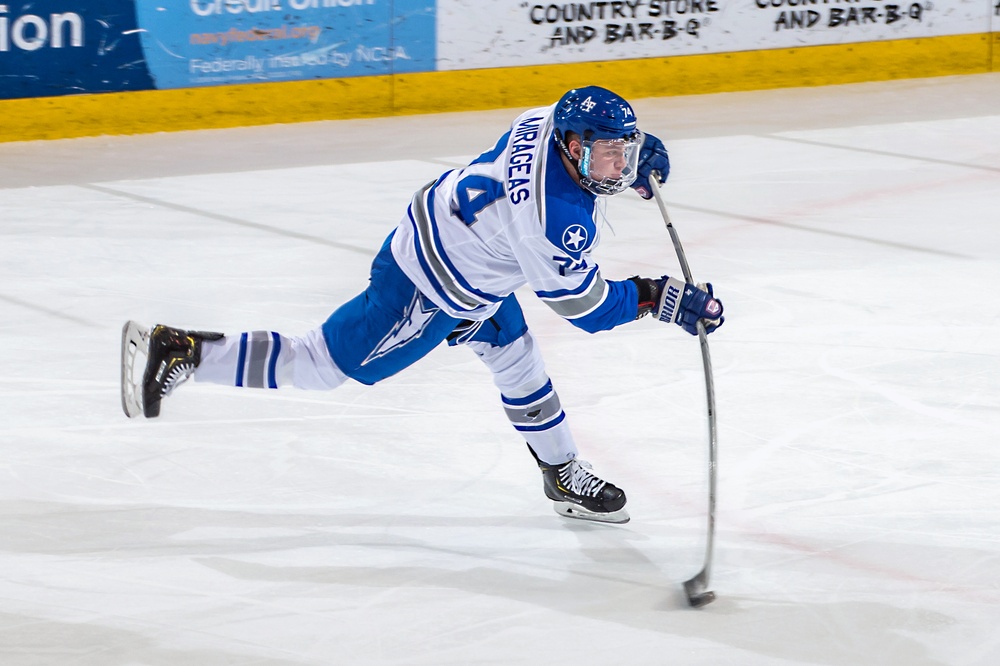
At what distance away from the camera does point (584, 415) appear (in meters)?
4.53

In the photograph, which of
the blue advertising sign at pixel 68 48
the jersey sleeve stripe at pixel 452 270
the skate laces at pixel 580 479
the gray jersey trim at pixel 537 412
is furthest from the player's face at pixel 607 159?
the blue advertising sign at pixel 68 48

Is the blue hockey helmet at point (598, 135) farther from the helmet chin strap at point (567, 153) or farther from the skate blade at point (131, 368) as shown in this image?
the skate blade at point (131, 368)

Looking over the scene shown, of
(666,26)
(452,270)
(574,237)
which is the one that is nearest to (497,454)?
(452,270)

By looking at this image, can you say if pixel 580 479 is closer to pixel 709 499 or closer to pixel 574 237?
pixel 709 499

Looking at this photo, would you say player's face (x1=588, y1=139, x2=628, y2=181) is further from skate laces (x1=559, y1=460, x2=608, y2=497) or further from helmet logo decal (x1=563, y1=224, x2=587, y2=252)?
skate laces (x1=559, y1=460, x2=608, y2=497)

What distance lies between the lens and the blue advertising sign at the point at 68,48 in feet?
26.2

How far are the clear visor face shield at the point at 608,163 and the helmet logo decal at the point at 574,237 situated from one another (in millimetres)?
126

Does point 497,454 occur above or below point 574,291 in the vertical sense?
below

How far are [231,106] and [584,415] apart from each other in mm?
4738

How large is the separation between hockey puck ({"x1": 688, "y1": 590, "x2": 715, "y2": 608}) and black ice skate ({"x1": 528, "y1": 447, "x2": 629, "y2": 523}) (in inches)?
19.1

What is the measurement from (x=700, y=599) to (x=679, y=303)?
A: 67 centimetres

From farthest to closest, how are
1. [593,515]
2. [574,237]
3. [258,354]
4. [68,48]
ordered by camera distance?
[68,48] < [593,515] < [258,354] < [574,237]

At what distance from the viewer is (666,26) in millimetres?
9547

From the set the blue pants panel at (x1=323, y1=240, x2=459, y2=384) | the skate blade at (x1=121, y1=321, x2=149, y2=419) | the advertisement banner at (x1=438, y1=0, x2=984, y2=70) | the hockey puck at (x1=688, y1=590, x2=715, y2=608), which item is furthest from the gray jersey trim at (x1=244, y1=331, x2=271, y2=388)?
the advertisement banner at (x1=438, y1=0, x2=984, y2=70)
